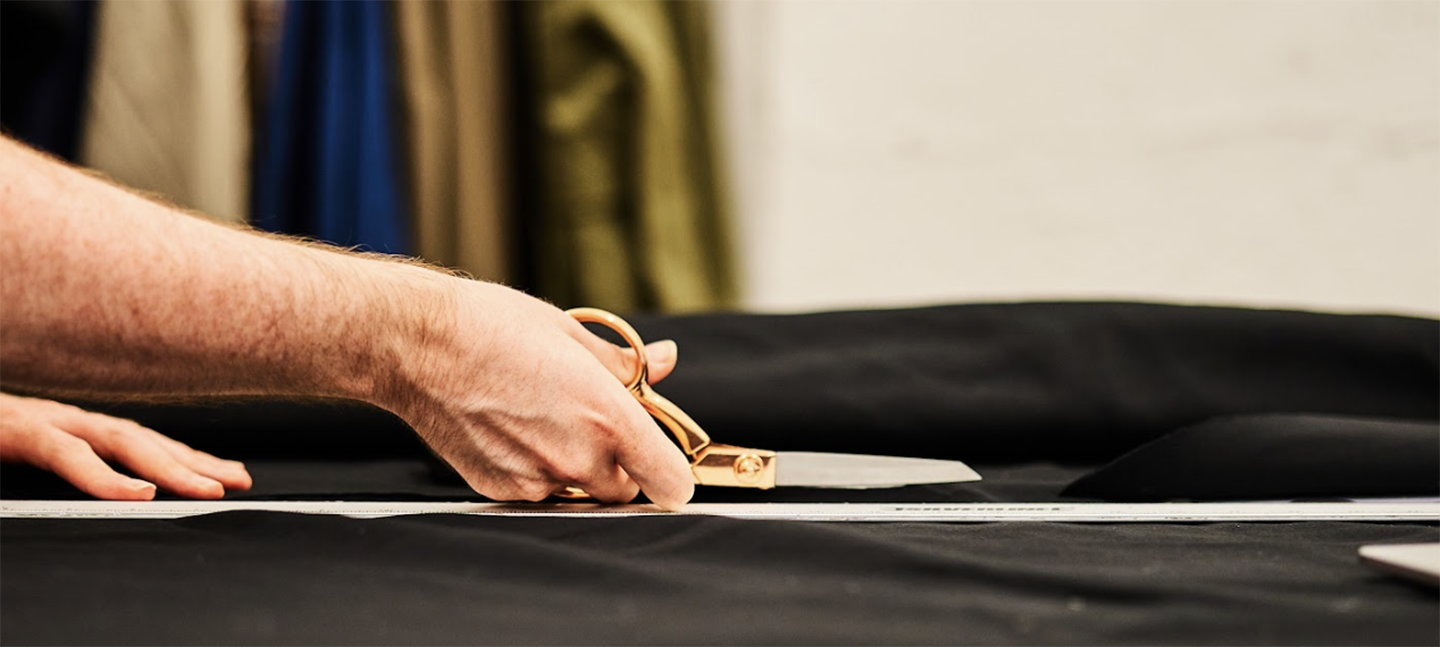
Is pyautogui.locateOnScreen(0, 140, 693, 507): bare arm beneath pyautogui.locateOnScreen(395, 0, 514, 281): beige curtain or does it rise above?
beneath

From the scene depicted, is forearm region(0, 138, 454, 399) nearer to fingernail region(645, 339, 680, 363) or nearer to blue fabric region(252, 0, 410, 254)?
fingernail region(645, 339, 680, 363)

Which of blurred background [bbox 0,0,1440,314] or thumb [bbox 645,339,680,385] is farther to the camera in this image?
blurred background [bbox 0,0,1440,314]

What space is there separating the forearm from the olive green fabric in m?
0.79

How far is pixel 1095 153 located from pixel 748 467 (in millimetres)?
1129

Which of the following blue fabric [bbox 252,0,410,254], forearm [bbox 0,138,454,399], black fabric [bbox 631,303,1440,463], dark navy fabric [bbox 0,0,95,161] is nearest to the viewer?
forearm [bbox 0,138,454,399]

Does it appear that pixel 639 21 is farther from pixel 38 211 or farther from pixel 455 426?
pixel 38 211

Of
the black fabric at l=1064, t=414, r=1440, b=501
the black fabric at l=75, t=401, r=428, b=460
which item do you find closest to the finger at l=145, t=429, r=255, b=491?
the black fabric at l=75, t=401, r=428, b=460

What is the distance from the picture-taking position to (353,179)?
1322 millimetres

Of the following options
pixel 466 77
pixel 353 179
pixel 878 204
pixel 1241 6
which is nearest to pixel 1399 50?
pixel 1241 6

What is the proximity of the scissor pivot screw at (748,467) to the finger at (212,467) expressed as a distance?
295mm

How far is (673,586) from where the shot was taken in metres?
0.40

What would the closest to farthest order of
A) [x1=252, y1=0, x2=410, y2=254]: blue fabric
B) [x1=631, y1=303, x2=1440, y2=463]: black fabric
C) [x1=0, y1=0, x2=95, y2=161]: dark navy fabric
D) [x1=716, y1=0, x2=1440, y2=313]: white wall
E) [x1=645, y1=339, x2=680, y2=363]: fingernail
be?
[x1=645, y1=339, x2=680, y2=363]: fingernail → [x1=631, y1=303, x2=1440, y2=463]: black fabric → [x1=0, y1=0, x2=95, y2=161]: dark navy fabric → [x1=252, y1=0, x2=410, y2=254]: blue fabric → [x1=716, y1=0, x2=1440, y2=313]: white wall

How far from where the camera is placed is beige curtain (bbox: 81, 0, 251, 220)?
4.07 feet

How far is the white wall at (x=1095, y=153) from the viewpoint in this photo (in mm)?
1538
